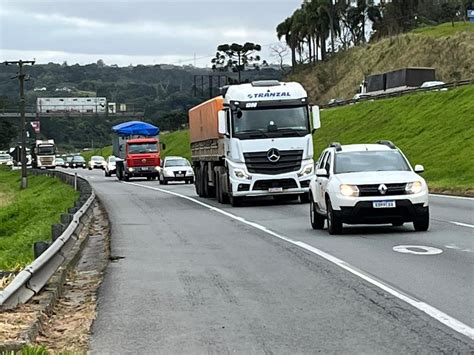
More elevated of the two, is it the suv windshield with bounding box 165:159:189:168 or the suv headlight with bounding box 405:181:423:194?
the suv windshield with bounding box 165:159:189:168

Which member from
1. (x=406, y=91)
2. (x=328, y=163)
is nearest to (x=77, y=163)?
(x=406, y=91)

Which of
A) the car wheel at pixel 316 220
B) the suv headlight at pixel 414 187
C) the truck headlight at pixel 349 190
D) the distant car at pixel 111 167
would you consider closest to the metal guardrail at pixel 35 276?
the truck headlight at pixel 349 190

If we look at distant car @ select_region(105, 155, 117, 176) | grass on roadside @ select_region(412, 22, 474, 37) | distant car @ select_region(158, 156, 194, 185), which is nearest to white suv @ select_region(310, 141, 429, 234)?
distant car @ select_region(158, 156, 194, 185)

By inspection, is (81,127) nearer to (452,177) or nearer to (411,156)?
(411,156)

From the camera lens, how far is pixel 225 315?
9.91 metres

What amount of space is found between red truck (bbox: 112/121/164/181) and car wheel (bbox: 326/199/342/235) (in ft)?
137

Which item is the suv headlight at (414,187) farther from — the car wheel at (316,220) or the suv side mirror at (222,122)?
the suv side mirror at (222,122)

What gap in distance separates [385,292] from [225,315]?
219 cm

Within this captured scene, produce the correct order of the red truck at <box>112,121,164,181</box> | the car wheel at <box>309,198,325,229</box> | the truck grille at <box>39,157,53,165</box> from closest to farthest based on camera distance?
the car wheel at <box>309,198,325,229</box>
the red truck at <box>112,121,164,181</box>
the truck grille at <box>39,157,53,165</box>

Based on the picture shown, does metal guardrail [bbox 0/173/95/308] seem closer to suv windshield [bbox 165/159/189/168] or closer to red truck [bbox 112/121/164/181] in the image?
→ suv windshield [bbox 165/159/189/168]

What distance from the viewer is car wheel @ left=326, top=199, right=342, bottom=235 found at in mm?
17984

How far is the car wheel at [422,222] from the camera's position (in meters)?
17.9

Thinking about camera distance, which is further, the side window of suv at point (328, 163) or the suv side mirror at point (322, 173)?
the side window of suv at point (328, 163)

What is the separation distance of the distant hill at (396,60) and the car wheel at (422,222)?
251ft
